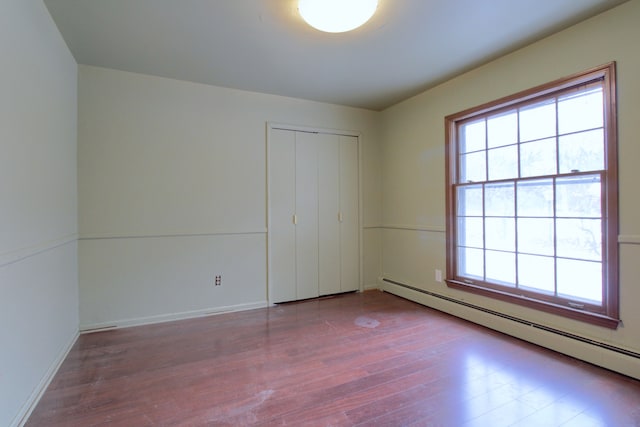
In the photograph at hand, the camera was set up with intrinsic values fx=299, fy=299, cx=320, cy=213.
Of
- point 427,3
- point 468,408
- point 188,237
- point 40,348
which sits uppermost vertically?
point 427,3

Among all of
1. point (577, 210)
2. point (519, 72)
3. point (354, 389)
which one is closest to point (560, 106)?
point (519, 72)

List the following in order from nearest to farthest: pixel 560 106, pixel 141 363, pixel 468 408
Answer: pixel 468 408 → pixel 141 363 → pixel 560 106

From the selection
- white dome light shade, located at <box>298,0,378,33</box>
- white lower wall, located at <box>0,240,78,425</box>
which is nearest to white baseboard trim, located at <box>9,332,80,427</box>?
white lower wall, located at <box>0,240,78,425</box>

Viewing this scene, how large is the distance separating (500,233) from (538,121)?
1.05 meters

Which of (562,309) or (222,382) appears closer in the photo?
(222,382)

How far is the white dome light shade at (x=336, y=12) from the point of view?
1.84m

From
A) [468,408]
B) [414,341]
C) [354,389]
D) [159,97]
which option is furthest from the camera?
[159,97]

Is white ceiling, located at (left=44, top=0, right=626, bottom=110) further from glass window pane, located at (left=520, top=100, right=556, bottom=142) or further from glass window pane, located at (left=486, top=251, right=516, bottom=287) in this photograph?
glass window pane, located at (left=486, top=251, right=516, bottom=287)

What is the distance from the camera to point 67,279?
8.20ft

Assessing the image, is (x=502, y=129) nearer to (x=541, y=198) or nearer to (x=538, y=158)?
(x=538, y=158)

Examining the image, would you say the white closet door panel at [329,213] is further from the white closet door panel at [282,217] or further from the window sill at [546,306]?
the window sill at [546,306]

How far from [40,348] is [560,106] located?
415 centimetres

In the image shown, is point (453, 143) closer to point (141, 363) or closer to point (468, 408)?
point (468, 408)

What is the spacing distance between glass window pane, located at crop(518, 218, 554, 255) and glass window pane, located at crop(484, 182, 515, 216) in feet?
0.52
